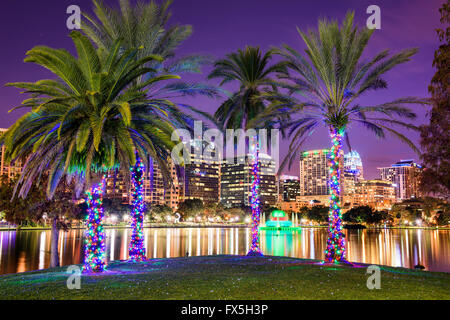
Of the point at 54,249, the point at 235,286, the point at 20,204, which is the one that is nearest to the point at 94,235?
the point at 235,286

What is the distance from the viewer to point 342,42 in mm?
17719

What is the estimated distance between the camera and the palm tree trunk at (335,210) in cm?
1719

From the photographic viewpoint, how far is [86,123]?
1303 centimetres

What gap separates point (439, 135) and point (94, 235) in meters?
15.3

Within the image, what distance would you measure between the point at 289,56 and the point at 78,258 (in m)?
24.5

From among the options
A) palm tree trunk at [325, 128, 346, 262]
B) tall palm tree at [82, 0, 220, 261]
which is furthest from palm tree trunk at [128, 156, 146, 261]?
palm tree trunk at [325, 128, 346, 262]

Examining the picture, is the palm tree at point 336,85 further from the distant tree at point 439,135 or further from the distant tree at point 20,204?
the distant tree at point 20,204

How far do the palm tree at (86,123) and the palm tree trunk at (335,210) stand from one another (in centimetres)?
807

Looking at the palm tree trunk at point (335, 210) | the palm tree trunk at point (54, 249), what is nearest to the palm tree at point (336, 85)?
the palm tree trunk at point (335, 210)

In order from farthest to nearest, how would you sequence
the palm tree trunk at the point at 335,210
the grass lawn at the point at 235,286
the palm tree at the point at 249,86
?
the palm tree at the point at 249,86 → the palm tree trunk at the point at 335,210 → the grass lawn at the point at 235,286

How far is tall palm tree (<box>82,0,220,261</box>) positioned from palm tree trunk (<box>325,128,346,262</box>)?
627 cm

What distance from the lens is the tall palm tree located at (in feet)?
56.5

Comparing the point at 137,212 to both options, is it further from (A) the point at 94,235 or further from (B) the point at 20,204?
(B) the point at 20,204
